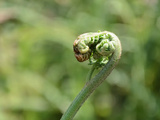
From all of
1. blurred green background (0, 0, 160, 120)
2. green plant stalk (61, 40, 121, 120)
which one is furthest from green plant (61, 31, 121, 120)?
blurred green background (0, 0, 160, 120)

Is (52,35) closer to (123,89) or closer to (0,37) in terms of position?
(0,37)

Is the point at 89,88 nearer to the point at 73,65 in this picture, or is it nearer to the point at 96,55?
the point at 96,55

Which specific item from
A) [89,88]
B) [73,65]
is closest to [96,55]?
[89,88]

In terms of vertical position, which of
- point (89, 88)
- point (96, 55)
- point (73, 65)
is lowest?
point (89, 88)

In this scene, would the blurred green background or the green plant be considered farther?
the blurred green background

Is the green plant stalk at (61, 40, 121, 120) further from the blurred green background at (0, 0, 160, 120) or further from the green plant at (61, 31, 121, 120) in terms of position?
the blurred green background at (0, 0, 160, 120)
